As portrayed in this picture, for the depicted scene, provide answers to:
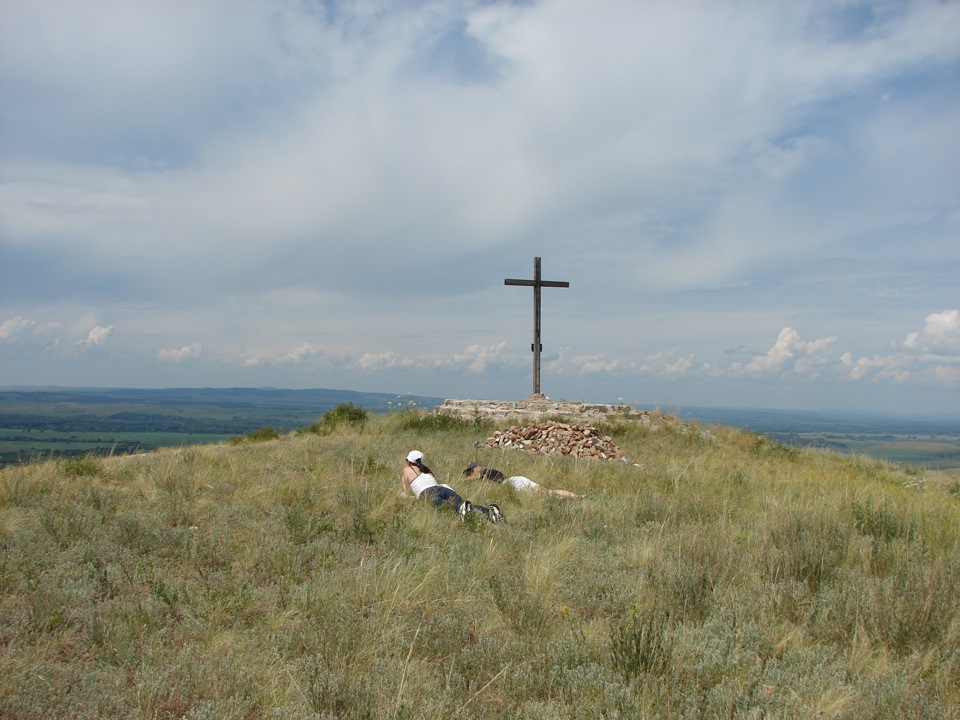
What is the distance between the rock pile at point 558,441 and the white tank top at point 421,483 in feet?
17.8

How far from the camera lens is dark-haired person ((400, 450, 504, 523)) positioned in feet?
22.0

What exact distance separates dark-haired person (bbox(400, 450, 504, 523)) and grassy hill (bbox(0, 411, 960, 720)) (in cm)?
30

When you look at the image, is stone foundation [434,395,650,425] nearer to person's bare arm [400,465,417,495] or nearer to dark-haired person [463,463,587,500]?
dark-haired person [463,463,587,500]

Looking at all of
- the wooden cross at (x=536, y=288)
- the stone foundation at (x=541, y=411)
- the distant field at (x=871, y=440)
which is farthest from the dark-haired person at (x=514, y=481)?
the distant field at (x=871, y=440)

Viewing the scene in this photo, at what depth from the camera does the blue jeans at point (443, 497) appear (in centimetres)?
702

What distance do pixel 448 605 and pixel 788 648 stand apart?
2.10 m

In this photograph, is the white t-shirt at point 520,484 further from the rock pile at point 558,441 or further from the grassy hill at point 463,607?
the rock pile at point 558,441

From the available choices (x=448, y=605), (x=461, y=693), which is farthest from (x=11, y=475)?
(x=461, y=693)

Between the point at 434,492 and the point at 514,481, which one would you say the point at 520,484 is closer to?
the point at 514,481

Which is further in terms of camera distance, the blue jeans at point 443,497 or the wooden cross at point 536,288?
the wooden cross at point 536,288

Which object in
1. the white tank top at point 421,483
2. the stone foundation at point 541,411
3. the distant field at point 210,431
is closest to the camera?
the white tank top at point 421,483

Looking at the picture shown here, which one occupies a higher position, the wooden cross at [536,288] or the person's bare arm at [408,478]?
the wooden cross at [536,288]

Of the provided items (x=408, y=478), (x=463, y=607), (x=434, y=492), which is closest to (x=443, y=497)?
(x=434, y=492)

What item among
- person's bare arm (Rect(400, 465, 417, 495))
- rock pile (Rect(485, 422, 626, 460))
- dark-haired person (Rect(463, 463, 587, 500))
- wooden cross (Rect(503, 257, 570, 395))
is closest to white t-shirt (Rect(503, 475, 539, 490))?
dark-haired person (Rect(463, 463, 587, 500))
